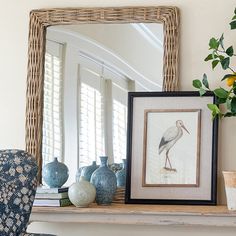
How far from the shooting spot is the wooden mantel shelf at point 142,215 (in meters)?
2.72

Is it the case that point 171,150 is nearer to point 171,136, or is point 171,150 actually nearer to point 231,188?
point 171,136

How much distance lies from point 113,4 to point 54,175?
3.30 feet

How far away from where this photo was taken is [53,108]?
322 centimetres

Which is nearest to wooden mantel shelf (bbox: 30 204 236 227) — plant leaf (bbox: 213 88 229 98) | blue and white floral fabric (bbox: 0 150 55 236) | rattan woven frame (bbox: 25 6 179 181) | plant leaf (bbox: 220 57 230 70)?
blue and white floral fabric (bbox: 0 150 55 236)

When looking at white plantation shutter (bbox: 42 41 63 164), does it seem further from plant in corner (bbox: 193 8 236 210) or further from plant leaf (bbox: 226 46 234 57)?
plant leaf (bbox: 226 46 234 57)

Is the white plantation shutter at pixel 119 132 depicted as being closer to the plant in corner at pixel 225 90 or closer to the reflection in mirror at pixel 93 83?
the reflection in mirror at pixel 93 83

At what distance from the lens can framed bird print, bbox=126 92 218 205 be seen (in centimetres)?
296

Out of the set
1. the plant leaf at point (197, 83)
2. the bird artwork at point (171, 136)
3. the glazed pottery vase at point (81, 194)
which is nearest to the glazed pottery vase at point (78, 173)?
the glazed pottery vase at point (81, 194)

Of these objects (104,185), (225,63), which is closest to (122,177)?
(104,185)

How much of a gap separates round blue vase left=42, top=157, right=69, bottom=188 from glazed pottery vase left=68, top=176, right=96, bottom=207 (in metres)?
0.16

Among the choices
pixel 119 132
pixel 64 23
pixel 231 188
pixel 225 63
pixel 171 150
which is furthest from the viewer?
pixel 64 23

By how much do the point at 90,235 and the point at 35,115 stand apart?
734 mm

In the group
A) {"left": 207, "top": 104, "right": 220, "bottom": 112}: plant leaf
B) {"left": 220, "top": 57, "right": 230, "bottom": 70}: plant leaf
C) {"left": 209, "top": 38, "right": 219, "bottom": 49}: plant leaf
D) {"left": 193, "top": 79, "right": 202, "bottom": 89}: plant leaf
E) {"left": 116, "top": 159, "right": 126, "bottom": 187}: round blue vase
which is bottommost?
{"left": 116, "top": 159, "right": 126, "bottom": 187}: round blue vase

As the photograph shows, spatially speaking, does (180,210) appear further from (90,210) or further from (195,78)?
(195,78)
